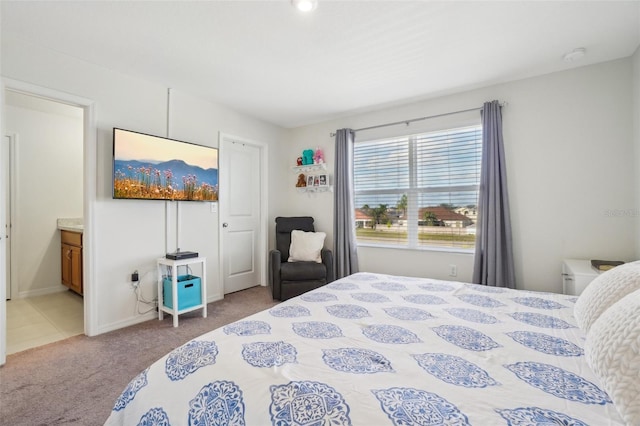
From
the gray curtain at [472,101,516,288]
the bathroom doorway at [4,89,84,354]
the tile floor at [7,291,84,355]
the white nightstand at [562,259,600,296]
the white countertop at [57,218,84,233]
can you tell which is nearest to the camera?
the white nightstand at [562,259,600,296]

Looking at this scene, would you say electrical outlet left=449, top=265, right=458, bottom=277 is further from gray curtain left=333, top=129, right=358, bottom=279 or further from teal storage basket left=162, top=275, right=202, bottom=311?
teal storage basket left=162, top=275, right=202, bottom=311

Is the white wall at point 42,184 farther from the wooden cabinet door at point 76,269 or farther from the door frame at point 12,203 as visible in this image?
the wooden cabinet door at point 76,269

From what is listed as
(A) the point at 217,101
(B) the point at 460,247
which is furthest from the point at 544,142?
(A) the point at 217,101

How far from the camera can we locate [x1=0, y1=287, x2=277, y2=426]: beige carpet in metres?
1.59

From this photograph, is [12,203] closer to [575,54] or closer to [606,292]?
[606,292]

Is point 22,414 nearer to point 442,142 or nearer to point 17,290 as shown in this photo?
point 17,290

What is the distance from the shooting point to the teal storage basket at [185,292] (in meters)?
2.85

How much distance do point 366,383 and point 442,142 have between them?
3174 mm

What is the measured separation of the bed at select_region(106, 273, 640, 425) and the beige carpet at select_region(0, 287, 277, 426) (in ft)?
3.30

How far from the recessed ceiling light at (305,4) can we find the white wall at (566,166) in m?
2.10

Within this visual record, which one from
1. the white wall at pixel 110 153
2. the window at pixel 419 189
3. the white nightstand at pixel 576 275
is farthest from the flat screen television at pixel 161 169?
the white nightstand at pixel 576 275

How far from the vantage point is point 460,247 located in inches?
131

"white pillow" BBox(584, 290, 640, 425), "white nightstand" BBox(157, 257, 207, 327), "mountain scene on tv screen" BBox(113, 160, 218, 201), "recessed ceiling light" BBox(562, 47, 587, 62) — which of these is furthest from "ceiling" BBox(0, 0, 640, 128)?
"white pillow" BBox(584, 290, 640, 425)

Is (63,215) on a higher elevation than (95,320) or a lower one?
higher
